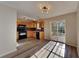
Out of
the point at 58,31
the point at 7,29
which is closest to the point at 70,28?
the point at 58,31

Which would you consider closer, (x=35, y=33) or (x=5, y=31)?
(x=5, y=31)

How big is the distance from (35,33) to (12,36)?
7.29 meters

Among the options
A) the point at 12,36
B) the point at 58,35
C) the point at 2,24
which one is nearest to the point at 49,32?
the point at 58,35

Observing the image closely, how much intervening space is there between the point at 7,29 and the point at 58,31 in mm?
5280

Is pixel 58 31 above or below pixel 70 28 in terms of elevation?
below

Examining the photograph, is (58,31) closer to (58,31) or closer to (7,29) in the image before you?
(58,31)

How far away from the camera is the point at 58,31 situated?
8.62 metres

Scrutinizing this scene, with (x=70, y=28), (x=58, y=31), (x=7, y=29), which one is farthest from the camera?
(x=58, y=31)

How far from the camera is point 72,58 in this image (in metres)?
3.89

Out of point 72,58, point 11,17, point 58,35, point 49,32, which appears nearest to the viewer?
point 72,58

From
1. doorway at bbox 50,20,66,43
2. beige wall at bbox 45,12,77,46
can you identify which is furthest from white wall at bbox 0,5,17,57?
doorway at bbox 50,20,66,43

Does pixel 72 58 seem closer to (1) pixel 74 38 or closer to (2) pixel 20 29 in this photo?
(1) pixel 74 38

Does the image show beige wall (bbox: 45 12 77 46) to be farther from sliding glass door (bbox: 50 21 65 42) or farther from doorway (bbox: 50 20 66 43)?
sliding glass door (bbox: 50 21 65 42)

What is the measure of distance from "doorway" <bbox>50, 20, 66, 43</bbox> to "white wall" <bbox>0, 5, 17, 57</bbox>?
14.9ft
